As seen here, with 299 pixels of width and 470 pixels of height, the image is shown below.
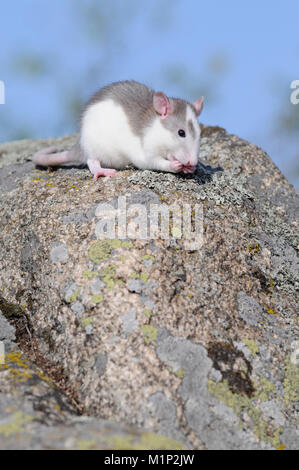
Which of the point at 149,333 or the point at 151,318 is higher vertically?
the point at 151,318

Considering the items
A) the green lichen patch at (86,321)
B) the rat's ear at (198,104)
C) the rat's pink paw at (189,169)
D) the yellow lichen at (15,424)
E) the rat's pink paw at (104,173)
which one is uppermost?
the rat's ear at (198,104)

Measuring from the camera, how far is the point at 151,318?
4578 mm

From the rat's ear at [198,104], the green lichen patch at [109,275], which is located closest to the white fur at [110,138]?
the rat's ear at [198,104]

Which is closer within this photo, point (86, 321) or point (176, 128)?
point (86, 321)

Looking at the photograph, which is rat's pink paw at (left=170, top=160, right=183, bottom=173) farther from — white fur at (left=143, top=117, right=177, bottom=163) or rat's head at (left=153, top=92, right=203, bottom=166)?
white fur at (left=143, top=117, right=177, bottom=163)

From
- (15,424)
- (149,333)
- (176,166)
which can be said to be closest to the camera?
(15,424)

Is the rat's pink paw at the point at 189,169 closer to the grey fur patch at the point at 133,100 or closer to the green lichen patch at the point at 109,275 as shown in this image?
the grey fur patch at the point at 133,100

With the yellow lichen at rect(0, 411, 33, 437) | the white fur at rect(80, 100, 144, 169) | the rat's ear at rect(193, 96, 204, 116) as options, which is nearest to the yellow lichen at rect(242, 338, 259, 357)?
the yellow lichen at rect(0, 411, 33, 437)

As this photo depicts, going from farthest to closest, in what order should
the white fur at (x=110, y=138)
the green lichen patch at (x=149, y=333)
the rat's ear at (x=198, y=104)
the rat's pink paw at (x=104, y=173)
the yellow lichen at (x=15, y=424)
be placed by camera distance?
1. the rat's ear at (x=198, y=104)
2. the white fur at (x=110, y=138)
3. the rat's pink paw at (x=104, y=173)
4. the green lichen patch at (x=149, y=333)
5. the yellow lichen at (x=15, y=424)

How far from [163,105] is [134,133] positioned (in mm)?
560

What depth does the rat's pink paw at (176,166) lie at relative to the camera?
631 centimetres

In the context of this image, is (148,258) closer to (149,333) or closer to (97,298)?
(97,298)

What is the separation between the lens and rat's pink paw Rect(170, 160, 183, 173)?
20.7 feet

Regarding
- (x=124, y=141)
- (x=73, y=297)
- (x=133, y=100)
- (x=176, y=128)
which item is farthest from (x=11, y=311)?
(x=133, y=100)
